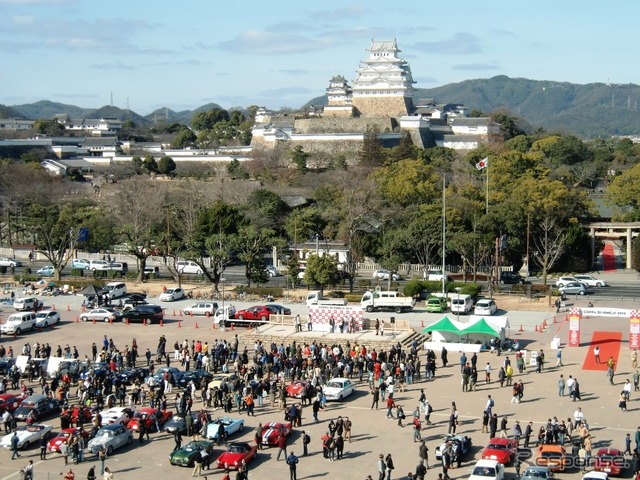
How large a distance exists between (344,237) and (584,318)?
68.6 ft

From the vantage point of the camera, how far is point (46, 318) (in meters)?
43.8

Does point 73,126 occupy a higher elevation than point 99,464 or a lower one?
higher

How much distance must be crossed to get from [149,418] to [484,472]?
1042 cm

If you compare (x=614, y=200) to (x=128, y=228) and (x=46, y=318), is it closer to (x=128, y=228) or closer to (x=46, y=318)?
(x=128, y=228)

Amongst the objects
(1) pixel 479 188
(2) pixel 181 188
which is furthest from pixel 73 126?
(1) pixel 479 188

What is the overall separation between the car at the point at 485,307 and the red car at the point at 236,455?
21.7 m

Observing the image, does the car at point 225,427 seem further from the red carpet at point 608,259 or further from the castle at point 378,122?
the castle at point 378,122

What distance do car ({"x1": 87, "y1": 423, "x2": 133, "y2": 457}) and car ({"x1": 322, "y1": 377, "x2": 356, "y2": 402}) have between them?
6.93m

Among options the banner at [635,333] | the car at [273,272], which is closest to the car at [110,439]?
the banner at [635,333]

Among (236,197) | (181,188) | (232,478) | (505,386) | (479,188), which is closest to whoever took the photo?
(232,478)

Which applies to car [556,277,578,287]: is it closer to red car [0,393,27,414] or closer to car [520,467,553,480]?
car [520,467,553,480]

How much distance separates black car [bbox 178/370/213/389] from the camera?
31.9 m

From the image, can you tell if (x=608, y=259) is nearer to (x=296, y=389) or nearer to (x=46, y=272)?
(x=46, y=272)

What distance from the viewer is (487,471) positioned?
22062mm
